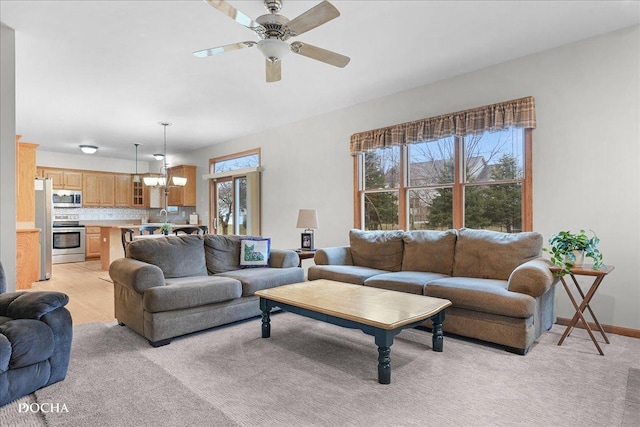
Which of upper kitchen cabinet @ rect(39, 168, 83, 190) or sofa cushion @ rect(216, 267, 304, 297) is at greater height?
upper kitchen cabinet @ rect(39, 168, 83, 190)

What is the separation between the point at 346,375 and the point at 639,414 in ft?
5.28

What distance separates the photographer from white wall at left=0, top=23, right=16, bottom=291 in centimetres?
310

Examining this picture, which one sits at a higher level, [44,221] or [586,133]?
[586,133]

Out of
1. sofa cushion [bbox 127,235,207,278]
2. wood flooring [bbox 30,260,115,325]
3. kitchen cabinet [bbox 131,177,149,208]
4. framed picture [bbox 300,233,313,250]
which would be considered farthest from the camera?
kitchen cabinet [bbox 131,177,149,208]

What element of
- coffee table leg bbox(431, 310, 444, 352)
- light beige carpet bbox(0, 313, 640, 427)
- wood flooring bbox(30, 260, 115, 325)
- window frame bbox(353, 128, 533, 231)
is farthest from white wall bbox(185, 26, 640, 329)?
wood flooring bbox(30, 260, 115, 325)

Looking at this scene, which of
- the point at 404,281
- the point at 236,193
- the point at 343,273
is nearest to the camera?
the point at 404,281

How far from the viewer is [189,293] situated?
123 inches

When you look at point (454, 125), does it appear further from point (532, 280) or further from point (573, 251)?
point (532, 280)

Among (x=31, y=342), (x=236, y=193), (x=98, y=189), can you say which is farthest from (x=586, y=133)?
(x=98, y=189)

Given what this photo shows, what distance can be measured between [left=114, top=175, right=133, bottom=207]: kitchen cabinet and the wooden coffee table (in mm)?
8062

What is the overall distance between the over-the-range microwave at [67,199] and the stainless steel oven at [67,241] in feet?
1.21

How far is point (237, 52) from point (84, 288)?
163 inches

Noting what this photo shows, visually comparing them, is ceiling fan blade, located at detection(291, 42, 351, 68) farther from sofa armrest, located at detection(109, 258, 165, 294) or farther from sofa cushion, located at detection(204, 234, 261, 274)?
sofa cushion, located at detection(204, 234, 261, 274)

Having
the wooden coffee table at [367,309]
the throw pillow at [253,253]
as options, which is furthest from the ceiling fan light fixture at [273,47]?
the throw pillow at [253,253]
